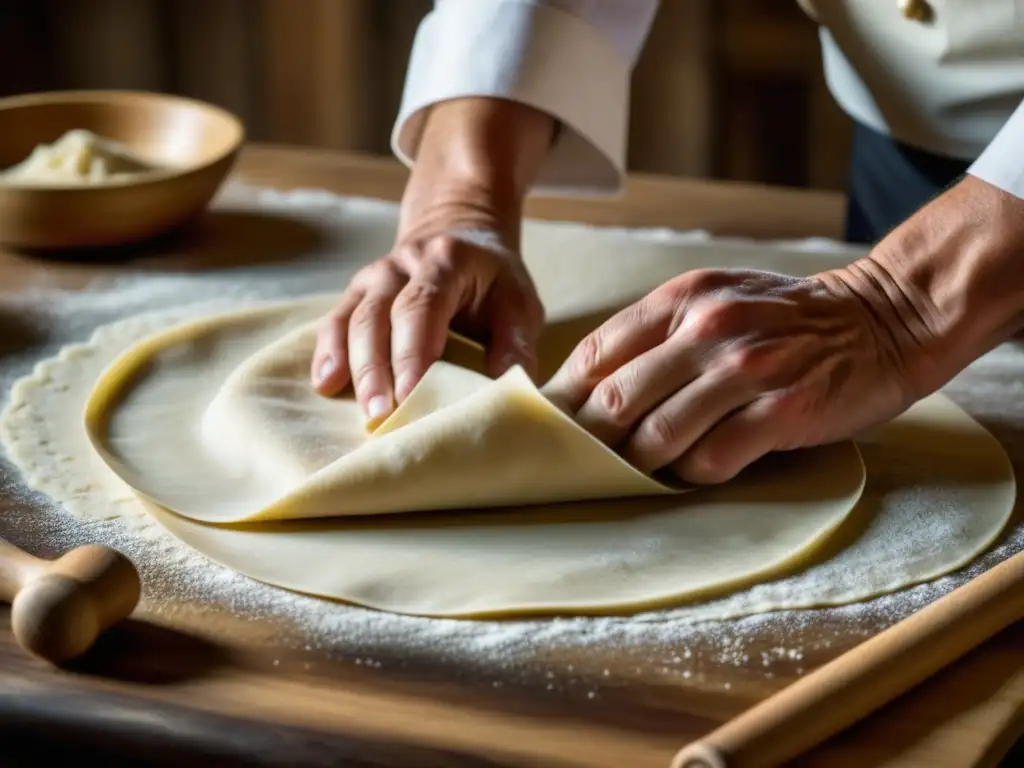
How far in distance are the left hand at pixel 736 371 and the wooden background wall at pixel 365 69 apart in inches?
70.4

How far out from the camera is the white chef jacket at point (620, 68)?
4.36 ft

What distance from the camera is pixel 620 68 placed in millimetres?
1561

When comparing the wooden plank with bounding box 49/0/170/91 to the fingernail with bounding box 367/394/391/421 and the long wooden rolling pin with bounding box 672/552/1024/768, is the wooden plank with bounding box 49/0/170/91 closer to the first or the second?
the fingernail with bounding box 367/394/391/421

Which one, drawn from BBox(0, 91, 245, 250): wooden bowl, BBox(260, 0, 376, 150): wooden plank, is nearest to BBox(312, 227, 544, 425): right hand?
BBox(0, 91, 245, 250): wooden bowl

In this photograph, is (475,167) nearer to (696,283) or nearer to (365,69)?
(696,283)

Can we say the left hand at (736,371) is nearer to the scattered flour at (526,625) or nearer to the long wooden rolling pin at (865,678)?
the scattered flour at (526,625)

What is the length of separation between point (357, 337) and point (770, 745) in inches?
23.8

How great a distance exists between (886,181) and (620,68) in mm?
367

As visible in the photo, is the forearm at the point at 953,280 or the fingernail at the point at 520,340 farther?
the fingernail at the point at 520,340

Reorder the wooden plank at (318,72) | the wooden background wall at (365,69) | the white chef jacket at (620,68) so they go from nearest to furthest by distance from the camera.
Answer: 1. the white chef jacket at (620,68)
2. the wooden background wall at (365,69)
3. the wooden plank at (318,72)

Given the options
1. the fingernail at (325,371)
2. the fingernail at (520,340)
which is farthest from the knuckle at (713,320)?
Answer: the fingernail at (325,371)

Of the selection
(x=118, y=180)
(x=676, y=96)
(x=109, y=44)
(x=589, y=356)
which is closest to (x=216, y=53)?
(x=109, y=44)

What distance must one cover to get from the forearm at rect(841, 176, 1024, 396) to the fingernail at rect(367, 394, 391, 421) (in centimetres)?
43

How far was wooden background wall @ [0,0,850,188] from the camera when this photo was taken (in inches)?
109
